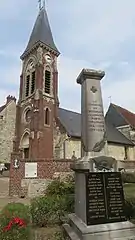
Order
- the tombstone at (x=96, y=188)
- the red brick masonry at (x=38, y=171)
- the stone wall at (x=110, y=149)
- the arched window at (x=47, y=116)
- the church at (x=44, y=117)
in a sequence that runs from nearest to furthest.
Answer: the tombstone at (x=96, y=188), the red brick masonry at (x=38, y=171), the stone wall at (x=110, y=149), the church at (x=44, y=117), the arched window at (x=47, y=116)

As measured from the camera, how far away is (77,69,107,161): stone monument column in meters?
4.89

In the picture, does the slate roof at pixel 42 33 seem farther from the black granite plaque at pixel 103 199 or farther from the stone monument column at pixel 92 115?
the black granite plaque at pixel 103 199

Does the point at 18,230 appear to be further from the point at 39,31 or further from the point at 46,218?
the point at 39,31

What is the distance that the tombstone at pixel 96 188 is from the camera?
4.08 metres

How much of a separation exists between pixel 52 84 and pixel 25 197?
17609 millimetres

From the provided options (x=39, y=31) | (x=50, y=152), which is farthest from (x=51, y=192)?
(x=39, y=31)

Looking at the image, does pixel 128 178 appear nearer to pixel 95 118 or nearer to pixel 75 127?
pixel 95 118

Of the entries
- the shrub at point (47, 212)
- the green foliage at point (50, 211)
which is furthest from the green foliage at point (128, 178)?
the shrub at point (47, 212)

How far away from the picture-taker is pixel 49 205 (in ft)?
19.1

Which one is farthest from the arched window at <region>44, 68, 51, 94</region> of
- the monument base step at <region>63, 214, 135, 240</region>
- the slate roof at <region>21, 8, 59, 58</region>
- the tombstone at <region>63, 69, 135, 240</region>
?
the monument base step at <region>63, 214, 135, 240</region>

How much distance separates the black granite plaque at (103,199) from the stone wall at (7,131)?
89.9ft

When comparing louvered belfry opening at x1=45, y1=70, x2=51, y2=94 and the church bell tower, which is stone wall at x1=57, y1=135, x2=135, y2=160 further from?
louvered belfry opening at x1=45, y1=70, x2=51, y2=94

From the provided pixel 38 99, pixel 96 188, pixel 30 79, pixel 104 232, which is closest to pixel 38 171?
pixel 96 188

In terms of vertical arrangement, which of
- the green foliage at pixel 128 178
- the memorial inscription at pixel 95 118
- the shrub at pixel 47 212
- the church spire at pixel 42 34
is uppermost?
the church spire at pixel 42 34
